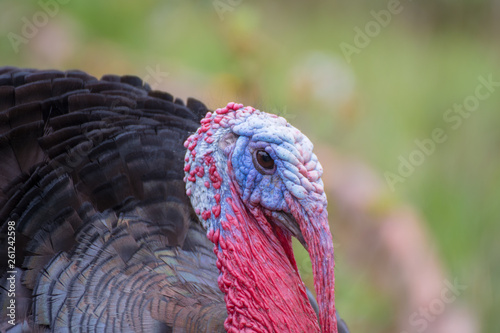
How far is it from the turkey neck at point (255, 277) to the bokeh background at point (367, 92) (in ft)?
1.66

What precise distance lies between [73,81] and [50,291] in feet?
3.10

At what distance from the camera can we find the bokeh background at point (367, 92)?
4.18m

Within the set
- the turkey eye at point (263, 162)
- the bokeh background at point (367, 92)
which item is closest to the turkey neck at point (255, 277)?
the turkey eye at point (263, 162)

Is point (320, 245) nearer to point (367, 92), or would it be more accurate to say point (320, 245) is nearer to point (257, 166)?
point (257, 166)

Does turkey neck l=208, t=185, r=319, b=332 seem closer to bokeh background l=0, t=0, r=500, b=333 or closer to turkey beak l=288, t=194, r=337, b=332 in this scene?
turkey beak l=288, t=194, r=337, b=332

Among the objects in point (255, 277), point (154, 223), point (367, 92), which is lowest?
point (255, 277)

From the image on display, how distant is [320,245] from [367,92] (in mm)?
4122

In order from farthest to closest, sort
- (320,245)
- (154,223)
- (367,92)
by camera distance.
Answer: (367,92)
(154,223)
(320,245)

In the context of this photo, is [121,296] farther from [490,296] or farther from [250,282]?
[490,296]

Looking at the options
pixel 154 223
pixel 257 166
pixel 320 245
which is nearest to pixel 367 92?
pixel 154 223

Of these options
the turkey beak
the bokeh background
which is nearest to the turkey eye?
the turkey beak

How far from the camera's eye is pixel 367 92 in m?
5.97

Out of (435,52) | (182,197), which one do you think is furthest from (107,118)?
(435,52)

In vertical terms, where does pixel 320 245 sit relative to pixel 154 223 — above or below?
below
